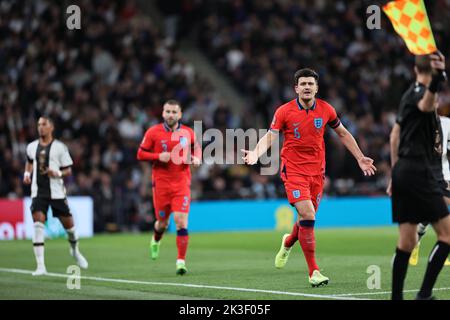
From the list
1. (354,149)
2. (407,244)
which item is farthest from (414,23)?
(354,149)

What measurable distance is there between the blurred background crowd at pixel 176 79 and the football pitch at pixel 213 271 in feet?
13.3

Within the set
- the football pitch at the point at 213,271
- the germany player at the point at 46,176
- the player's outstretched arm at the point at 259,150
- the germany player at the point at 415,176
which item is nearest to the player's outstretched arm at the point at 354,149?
the player's outstretched arm at the point at 259,150

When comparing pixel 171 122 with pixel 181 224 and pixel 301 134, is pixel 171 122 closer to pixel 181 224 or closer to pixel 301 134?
pixel 181 224

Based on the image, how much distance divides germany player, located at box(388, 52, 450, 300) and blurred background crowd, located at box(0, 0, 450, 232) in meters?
17.9

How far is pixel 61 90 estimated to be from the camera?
26891 millimetres

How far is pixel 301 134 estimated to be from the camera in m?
12.4

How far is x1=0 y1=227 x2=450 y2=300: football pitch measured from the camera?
11.4 m

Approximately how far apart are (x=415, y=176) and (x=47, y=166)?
791 centimetres

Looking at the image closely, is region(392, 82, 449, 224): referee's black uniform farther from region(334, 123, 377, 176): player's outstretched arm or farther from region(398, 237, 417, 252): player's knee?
region(334, 123, 377, 176): player's outstretched arm

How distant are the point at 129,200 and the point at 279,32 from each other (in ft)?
32.6

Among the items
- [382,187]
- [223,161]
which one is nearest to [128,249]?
[223,161]

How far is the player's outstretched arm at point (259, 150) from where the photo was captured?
38.3ft

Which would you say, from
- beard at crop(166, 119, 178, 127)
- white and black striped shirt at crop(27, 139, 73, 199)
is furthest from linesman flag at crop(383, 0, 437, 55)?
white and black striped shirt at crop(27, 139, 73, 199)
